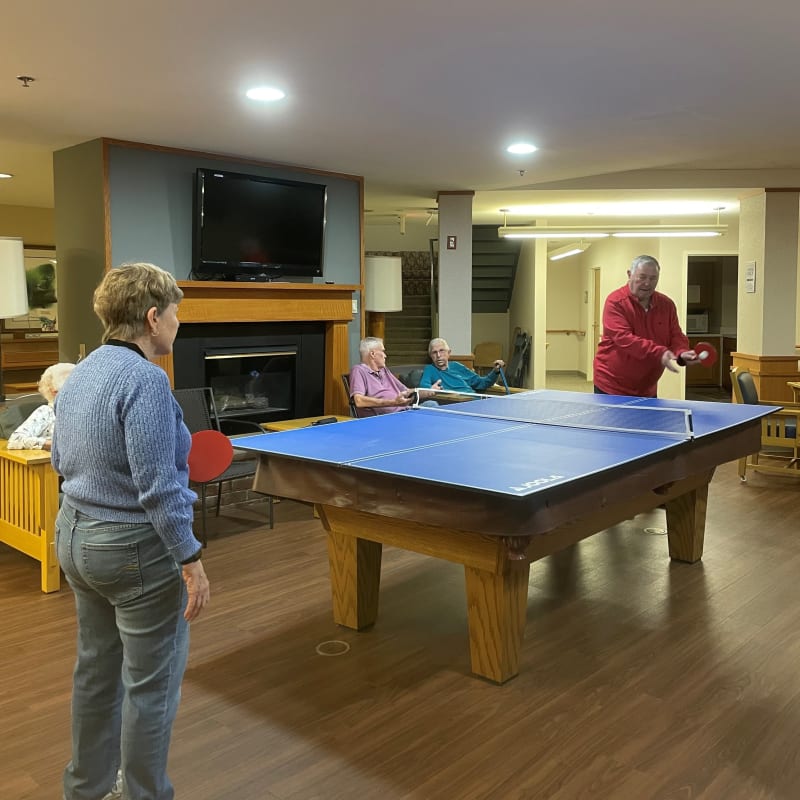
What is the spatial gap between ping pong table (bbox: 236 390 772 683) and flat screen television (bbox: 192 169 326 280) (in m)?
2.43

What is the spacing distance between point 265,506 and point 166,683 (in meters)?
3.74

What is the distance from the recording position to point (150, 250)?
5578 millimetres

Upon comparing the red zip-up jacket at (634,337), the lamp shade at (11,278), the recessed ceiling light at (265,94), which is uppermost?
the recessed ceiling light at (265,94)

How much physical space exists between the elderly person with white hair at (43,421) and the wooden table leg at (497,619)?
7.21ft

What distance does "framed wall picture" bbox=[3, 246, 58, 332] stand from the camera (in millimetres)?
8984

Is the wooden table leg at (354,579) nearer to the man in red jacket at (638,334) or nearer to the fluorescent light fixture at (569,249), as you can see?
the man in red jacket at (638,334)

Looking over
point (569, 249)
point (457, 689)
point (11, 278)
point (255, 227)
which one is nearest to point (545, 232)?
point (569, 249)

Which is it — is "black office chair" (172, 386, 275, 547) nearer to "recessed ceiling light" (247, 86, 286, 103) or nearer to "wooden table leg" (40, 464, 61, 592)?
"wooden table leg" (40, 464, 61, 592)

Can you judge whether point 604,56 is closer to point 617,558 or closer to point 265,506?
point 617,558

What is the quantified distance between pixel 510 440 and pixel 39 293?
24.7 ft

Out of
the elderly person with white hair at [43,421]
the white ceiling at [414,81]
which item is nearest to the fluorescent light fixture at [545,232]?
the white ceiling at [414,81]

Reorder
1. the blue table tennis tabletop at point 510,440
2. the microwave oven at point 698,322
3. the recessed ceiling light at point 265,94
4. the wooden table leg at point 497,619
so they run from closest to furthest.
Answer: the blue table tennis tabletop at point 510,440
the wooden table leg at point 497,619
the recessed ceiling light at point 265,94
the microwave oven at point 698,322

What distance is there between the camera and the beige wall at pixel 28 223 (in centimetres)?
885

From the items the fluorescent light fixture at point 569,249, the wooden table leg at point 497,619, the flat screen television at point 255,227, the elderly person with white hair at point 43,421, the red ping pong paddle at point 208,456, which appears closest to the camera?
the red ping pong paddle at point 208,456
